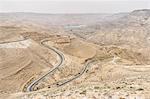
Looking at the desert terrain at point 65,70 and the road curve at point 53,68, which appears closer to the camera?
the desert terrain at point 65,70

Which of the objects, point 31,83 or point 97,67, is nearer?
point 31,83

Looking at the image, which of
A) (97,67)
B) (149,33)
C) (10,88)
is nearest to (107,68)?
(97,67)

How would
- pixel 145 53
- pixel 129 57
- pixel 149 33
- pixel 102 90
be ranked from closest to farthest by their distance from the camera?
1. pixel 102 90
2. pixel 129 57
3. pixel 145 53
4. pixel 149 33

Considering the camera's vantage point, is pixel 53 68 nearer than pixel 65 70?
No

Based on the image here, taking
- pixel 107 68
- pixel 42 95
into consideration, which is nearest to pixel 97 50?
pixel 107 68

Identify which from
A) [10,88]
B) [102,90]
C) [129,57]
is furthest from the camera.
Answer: [129,57]

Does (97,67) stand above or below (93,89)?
below

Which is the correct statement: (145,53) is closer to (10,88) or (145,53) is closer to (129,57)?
(129,57)

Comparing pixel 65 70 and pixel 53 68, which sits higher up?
pixel 53 68

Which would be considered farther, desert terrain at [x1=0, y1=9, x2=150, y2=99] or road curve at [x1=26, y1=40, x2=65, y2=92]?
road curve at [x1=26, y1=40, x2=65, y2=92]

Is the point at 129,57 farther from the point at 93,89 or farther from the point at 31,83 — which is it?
the point at 93,89
